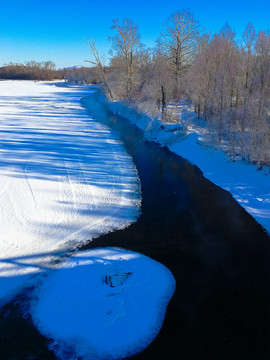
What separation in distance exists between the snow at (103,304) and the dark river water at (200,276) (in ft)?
0.82

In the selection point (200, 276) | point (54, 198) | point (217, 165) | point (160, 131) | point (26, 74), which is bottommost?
point (200, 276)

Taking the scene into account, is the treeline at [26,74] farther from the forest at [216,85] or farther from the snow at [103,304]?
the snow at [103,304]

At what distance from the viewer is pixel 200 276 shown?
6.42 m

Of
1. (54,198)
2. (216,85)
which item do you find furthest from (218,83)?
(54,198)

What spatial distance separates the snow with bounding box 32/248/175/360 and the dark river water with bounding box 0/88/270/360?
0.82 ft

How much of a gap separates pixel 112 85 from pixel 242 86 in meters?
26.9

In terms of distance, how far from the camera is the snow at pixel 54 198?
7156 mm

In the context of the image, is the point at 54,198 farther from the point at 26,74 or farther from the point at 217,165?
the point at 26,74

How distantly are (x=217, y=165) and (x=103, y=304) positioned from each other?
10.9m

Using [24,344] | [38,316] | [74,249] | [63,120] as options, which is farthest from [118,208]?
[63,120]

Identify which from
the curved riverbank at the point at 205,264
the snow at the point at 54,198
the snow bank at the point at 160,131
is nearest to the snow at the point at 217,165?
the snow bank at the point at 160,131

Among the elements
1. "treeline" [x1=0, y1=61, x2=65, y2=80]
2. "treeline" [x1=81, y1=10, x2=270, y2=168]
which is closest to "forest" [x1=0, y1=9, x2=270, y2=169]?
"treeline" [x1=81, y1=10, x2=270, y2=168]

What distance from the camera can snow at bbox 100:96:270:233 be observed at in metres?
10.1

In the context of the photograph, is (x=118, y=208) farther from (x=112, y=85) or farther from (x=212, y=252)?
(x=112, y=85)
